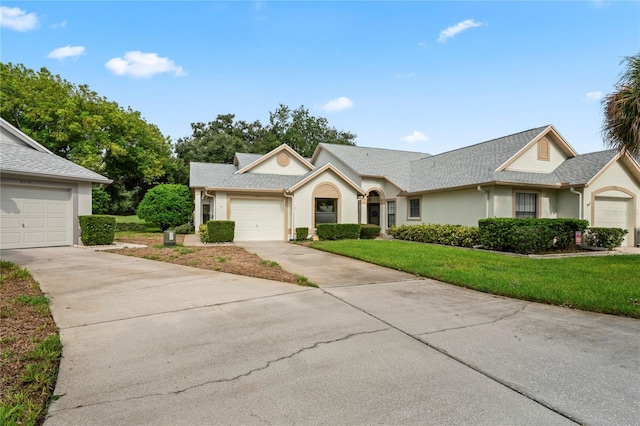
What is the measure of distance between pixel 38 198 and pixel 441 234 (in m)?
17.5

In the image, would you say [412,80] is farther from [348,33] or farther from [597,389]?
[597,389]

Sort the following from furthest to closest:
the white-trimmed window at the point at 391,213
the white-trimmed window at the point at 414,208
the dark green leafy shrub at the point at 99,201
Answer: the dark green leafy shrub at the point at 99,201 → the white-trimmed window at the point at 391,213 → the white-trimmed window at the point at 414,208

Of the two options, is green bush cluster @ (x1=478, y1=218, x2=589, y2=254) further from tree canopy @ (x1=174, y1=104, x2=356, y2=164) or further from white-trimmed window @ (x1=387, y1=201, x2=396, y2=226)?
tree canopy @ (x1=174, y1=104, x2=356, y2=164)

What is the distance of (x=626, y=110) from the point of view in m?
9.26

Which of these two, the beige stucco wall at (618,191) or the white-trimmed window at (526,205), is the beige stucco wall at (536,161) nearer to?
the white-trimmed window at (526,205)

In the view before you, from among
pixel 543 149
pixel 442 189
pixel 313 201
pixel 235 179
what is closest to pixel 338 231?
pixel 313 201

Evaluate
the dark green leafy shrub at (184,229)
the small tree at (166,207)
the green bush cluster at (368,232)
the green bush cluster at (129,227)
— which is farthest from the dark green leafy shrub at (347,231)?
the green bush cluster at (129,227)

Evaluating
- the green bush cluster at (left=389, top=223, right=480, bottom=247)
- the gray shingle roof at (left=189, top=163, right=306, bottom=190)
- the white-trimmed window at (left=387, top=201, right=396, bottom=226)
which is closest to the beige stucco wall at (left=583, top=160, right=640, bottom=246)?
the green bush cluster at (left=389, top=223, right=480, bottom=247)

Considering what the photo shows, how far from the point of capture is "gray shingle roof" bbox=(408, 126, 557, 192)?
15.9m

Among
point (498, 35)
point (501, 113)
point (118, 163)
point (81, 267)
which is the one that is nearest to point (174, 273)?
point (81, 267)

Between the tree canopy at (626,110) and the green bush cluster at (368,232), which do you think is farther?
the green bush cluster at (368,232)

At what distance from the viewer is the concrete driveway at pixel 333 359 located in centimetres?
260

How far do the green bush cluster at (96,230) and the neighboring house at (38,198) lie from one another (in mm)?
527

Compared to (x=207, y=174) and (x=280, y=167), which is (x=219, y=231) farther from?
(x=207, y=174)
